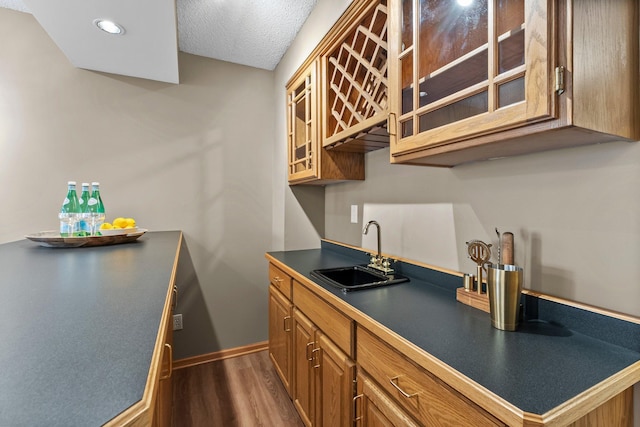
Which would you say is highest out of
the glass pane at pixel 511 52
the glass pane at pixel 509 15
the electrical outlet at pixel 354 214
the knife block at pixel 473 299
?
the glass pane at pixel 509 15

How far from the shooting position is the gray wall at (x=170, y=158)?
208 centimetres

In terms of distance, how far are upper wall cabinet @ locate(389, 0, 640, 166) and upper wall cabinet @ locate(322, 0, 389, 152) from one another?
233mm

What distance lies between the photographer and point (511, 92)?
2.47 ft

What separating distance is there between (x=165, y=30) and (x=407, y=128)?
1.53 m

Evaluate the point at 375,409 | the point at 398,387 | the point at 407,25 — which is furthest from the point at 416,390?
the point at 407,25

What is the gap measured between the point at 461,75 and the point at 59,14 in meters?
1.99

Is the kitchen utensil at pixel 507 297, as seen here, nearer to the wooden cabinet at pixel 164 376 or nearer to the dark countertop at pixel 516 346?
the dark countertop at pixel 516 346

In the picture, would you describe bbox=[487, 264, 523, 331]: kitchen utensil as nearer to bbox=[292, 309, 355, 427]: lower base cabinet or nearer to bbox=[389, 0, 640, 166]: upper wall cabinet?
bbox=[389, 0, 640, 166]: upper wall cabinet

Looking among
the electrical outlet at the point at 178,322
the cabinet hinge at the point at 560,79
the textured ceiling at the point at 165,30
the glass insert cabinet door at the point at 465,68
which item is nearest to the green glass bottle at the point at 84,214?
the textured ceiling at the point at 165,30

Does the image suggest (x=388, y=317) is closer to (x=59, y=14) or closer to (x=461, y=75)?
(x=461, y=75)

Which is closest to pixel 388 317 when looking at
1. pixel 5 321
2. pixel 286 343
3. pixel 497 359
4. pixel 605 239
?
pixel 497 359

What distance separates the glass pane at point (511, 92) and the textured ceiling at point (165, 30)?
155 cm

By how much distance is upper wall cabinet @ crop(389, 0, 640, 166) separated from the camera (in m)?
0.66

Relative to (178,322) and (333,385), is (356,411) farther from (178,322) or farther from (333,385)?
(178,322)
